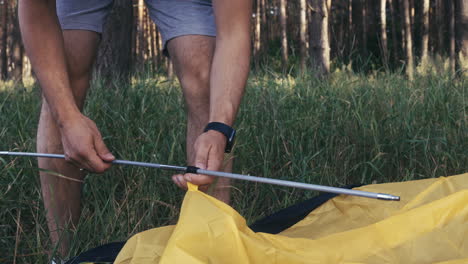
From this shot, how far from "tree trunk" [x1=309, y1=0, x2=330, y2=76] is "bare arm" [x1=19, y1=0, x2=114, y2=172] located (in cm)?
384

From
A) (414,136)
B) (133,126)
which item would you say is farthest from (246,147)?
(414,136)

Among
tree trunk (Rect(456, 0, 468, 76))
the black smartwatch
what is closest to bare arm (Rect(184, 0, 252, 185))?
the black smartwatch

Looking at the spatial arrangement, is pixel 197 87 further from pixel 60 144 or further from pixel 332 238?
pixel 332 238

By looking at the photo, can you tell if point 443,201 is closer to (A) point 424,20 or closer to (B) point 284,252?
(B) point 284,252

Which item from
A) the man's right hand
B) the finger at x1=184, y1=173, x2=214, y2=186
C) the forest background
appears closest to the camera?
the finger at x1=184, y1=173, x2=214, y2=186

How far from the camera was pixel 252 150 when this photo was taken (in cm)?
206

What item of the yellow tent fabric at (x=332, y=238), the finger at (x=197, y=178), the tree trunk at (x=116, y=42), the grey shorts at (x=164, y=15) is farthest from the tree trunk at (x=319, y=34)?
the finger at (x=197, y=178)

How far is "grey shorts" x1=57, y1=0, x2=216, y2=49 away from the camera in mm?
1399

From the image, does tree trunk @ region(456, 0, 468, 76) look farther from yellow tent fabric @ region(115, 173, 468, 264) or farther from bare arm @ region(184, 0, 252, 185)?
bare arm @ region(184, 0, 252, 185)

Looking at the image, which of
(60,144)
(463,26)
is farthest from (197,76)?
(463,26)

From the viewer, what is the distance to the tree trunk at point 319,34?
5.00 meters

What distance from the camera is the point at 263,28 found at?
43.8 feet

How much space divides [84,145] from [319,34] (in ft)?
13.8

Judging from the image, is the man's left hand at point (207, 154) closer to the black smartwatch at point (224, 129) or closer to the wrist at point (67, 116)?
the black smartwatch at point (224, 129)
